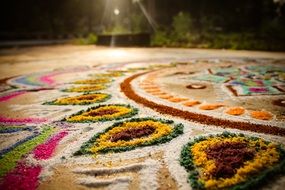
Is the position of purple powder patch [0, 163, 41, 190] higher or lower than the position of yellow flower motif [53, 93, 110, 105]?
lower

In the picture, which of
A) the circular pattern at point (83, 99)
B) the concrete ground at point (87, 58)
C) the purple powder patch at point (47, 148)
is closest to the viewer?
the purple powder patch at point (47, 148)

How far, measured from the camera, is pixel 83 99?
6453 mm

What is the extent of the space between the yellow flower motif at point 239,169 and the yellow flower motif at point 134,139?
2.00ft

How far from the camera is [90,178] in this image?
10.7 feet

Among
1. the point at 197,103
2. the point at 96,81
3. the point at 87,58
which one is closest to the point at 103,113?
the point at 197,103

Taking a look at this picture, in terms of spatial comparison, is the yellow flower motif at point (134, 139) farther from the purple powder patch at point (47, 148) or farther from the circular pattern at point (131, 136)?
the purple powder patch at point (47, 148)

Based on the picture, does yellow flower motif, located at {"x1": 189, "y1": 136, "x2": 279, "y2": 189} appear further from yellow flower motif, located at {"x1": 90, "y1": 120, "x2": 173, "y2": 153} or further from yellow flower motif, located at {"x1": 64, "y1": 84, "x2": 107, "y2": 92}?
yellow flower motif, located at {"x1": 64, "y1": 84, "x2": 107, "y2": 92}

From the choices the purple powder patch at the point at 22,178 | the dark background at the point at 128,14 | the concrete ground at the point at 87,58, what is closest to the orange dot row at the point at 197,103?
the purple powder patch at the point at 22,178

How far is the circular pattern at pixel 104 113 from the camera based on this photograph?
5.05 meters

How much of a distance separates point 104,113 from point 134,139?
4.41 ft

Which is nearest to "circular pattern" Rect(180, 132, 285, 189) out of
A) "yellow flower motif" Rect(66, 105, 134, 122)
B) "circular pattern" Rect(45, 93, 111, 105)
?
"yellow flower motif" Rect(66, 105, 134, 122)

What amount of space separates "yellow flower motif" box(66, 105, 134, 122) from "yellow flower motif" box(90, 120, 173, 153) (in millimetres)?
508

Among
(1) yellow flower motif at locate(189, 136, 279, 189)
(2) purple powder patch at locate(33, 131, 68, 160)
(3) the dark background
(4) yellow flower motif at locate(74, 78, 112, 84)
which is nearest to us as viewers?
(1) yellow flower motif at locate(189, 136, 279, 189)

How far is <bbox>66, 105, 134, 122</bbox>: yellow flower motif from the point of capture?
5070 mm
